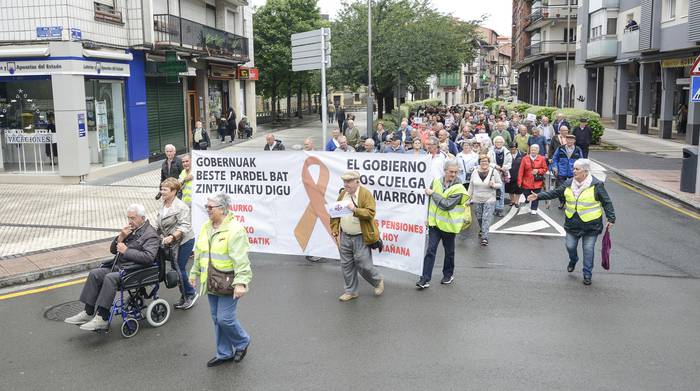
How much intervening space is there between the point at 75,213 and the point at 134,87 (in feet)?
29.0

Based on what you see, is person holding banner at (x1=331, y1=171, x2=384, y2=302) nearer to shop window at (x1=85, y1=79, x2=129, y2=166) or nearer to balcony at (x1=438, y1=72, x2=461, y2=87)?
shop window at (x1=85, y1=79, x2=129, y2=166)

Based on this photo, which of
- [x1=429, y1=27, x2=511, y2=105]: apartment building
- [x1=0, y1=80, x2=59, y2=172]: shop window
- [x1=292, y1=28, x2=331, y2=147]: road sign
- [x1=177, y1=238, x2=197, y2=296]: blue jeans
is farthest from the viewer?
[x1=429, y1=27, x2=511, y2=105]: apartment building

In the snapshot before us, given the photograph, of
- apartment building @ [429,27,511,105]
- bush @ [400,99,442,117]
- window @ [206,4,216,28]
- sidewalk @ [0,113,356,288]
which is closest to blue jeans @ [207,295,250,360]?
sidewalk @ [0,113,356,288]

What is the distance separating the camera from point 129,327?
7.13 metres

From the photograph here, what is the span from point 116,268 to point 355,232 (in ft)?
9.30

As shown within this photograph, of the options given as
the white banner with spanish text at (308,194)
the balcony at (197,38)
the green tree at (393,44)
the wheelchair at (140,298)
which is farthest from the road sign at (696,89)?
the green tree at (393,44)

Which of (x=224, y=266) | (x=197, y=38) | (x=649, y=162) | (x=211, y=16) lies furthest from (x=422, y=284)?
(x=211, y=16)

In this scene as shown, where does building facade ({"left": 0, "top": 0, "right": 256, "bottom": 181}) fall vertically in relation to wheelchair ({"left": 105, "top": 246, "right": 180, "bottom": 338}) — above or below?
above

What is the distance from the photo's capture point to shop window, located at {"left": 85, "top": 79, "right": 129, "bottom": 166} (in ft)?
65.0

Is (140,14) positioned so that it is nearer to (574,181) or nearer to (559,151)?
(559,151)

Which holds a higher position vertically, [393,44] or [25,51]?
[393,44]

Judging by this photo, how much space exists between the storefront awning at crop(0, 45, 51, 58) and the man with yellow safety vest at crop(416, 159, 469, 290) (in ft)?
43.7

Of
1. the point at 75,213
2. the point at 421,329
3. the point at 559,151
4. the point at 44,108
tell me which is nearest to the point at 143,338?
the point at 421,329

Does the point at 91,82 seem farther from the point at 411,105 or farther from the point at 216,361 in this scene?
the point at 411,105
